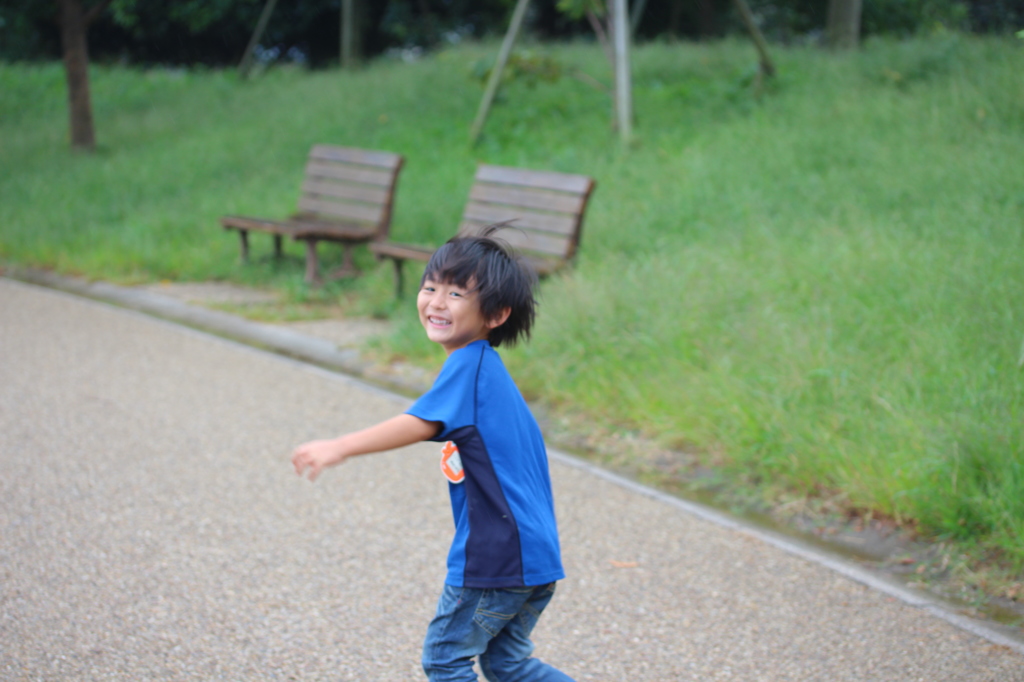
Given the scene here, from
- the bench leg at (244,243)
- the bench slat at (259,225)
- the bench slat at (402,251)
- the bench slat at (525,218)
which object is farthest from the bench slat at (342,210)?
the bench slat at (525,218)

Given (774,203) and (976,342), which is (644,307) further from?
(774,203)

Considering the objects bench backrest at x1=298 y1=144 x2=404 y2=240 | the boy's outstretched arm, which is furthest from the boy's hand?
bench backrest at x1=298 y1=144 x2=404 y2=240

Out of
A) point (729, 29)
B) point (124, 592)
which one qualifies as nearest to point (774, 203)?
point (124, 592)

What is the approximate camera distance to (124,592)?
124 inches

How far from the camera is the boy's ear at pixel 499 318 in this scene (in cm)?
206

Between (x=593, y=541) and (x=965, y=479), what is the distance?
4.63 ft

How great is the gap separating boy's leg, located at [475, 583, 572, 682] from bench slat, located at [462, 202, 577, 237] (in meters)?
4.52

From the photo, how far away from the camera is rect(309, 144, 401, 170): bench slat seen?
8.58m

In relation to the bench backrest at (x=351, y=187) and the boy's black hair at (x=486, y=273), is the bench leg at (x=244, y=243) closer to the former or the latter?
the bench backrest at (x=351, y=187)

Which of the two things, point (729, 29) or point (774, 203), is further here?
point (729, 29)

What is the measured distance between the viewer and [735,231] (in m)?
7.00

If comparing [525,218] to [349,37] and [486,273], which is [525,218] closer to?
[486,273]

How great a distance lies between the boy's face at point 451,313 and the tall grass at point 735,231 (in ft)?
7.55

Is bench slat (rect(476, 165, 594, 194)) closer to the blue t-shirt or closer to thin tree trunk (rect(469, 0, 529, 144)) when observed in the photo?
thin tree trunk (rect(469, 0, 529, 144))
